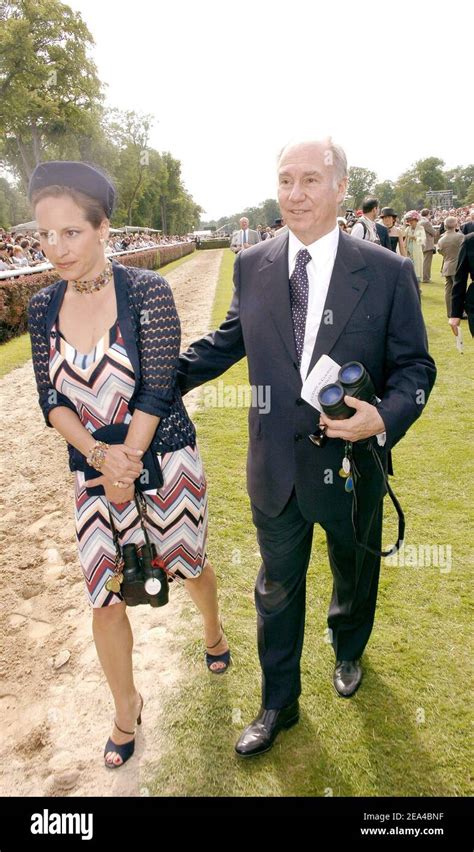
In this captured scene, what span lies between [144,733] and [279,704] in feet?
2.24

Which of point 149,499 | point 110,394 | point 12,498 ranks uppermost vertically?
point 110,394

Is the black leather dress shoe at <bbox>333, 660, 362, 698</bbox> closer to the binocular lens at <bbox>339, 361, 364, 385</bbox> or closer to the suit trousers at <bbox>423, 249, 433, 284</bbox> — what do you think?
the binocular lens at <bbox>339, 361, 364, 385</bbox>

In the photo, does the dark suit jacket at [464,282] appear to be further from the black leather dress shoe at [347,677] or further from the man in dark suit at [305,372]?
the black leather dress shoe at [347,677]

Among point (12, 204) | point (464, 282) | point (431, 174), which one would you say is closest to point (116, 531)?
point (464, 282)

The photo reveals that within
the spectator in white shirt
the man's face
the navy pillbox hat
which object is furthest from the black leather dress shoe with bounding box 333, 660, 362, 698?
the spectator in white shirt

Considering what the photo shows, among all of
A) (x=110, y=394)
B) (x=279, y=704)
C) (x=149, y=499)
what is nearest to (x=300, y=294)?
(x=110, y=394)

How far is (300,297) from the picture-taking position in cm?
229

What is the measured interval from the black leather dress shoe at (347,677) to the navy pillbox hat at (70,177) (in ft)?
8.33

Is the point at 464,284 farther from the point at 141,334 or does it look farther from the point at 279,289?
the point at 141,334

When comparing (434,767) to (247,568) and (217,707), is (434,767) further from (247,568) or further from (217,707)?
(247,568)

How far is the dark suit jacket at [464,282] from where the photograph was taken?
20.5 feet

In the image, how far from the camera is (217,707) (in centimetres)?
286

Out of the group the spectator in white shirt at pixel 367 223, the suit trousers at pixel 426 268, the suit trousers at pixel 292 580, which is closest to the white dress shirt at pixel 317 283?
the suit trousers at pixel 292 580

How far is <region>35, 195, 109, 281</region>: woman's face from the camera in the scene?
2.02m
